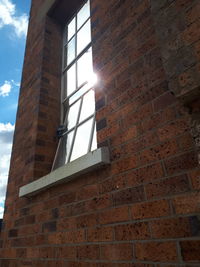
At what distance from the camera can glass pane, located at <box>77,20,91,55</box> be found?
2.81 m

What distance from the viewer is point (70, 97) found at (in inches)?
110

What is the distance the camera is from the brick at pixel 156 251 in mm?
1029

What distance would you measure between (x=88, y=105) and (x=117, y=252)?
1.51 meters

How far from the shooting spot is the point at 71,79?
291 centimetres

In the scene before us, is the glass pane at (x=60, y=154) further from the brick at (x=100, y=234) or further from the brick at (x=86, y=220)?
the brick at (x=100, y=234)

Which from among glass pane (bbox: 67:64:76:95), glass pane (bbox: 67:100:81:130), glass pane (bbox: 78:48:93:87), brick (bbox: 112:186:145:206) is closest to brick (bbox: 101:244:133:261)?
brick (bbox: 112:186:145:206)

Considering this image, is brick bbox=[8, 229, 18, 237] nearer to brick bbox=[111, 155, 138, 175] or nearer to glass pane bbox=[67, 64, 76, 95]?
brick bbox=[111, 155, 138, 175]

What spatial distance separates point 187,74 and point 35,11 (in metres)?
4.08

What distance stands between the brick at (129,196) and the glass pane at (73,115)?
131 centimetres

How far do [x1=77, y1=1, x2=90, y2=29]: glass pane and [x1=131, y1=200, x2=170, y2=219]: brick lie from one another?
2.73m

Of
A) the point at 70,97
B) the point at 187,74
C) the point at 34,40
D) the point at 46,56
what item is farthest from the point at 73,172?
the point at 34,40

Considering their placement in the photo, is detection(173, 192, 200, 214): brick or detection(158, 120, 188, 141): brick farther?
detection(158, 120, 188, 141): brick

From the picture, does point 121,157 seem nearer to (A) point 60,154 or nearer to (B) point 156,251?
(B) point 156,251

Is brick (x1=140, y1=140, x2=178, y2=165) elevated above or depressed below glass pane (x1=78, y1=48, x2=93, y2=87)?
below
